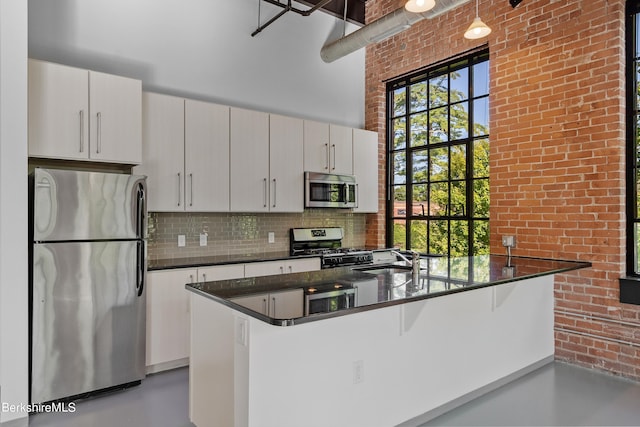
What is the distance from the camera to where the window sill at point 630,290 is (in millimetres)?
3338

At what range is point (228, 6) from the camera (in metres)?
4.68

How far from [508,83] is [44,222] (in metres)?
4.25

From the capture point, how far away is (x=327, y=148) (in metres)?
5.05

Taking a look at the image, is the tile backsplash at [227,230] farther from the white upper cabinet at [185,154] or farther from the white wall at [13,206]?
the white wall at [13,206]

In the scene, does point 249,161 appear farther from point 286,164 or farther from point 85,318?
point 85,318

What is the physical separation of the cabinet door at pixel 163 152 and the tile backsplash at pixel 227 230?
0.34 metres

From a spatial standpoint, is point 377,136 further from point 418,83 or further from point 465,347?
point 465,347

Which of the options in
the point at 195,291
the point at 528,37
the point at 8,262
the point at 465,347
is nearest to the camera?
the point at 195,291

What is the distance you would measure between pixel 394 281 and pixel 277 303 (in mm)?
860

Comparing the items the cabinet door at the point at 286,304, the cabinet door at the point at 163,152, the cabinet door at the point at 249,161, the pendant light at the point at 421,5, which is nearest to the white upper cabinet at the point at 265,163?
the cabinet door at the point at 249,161

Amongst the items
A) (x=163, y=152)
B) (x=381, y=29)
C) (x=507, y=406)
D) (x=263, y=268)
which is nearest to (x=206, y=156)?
(x=163, y=152)

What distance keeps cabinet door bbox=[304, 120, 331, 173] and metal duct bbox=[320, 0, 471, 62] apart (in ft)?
3.16

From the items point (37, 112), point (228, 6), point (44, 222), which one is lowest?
point (44, 222)

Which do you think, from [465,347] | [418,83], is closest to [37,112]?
[465,347]
